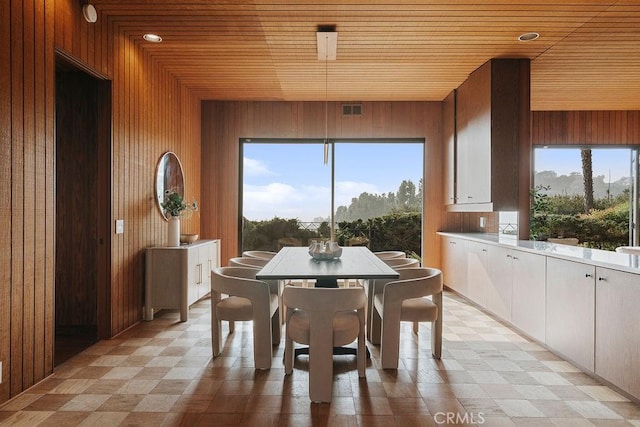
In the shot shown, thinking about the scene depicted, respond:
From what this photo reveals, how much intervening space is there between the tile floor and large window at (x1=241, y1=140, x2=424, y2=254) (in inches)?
122

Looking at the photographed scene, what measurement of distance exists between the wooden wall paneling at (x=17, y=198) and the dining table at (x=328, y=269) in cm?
151

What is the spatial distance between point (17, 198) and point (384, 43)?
346cm

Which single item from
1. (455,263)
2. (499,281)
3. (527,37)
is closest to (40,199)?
(499,281)

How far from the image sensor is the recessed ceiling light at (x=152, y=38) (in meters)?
4.23

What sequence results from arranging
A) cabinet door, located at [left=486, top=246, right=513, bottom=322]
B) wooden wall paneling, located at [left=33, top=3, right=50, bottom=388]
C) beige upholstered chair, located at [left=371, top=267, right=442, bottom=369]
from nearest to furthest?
1. wooden wall paneling, located at [left=33, top=3, right=50, bottom=388]
2. beige upholstered chair, located at [left=371, top=267, right=442, bottom=369]
3. cabinet door, located at [left=486, top=246, right=513, bottom=322]

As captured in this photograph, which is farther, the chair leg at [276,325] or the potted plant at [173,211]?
the potted plant at [173,211]

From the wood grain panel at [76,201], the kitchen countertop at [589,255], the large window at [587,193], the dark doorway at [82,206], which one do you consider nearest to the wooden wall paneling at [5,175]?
the dark doorway at [82,206]

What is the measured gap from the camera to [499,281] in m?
4.57

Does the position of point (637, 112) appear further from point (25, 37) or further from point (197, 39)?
point (25, 37)

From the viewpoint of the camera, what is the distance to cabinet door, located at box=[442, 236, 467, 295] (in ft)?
18.6

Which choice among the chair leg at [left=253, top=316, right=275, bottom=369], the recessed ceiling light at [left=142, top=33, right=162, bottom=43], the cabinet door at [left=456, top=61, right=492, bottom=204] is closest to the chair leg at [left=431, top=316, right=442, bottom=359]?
the chair leg at [left=253, top=316, right=275, bottom=369]

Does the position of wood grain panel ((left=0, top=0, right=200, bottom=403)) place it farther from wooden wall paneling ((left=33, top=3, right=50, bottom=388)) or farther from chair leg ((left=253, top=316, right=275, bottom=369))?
chair leg ((left=253, top=316, right=275, bottom=369))

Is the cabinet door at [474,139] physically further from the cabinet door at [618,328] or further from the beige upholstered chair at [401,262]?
the cabinet door at [618,328]

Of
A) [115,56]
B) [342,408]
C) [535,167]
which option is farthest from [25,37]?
[535,167]
